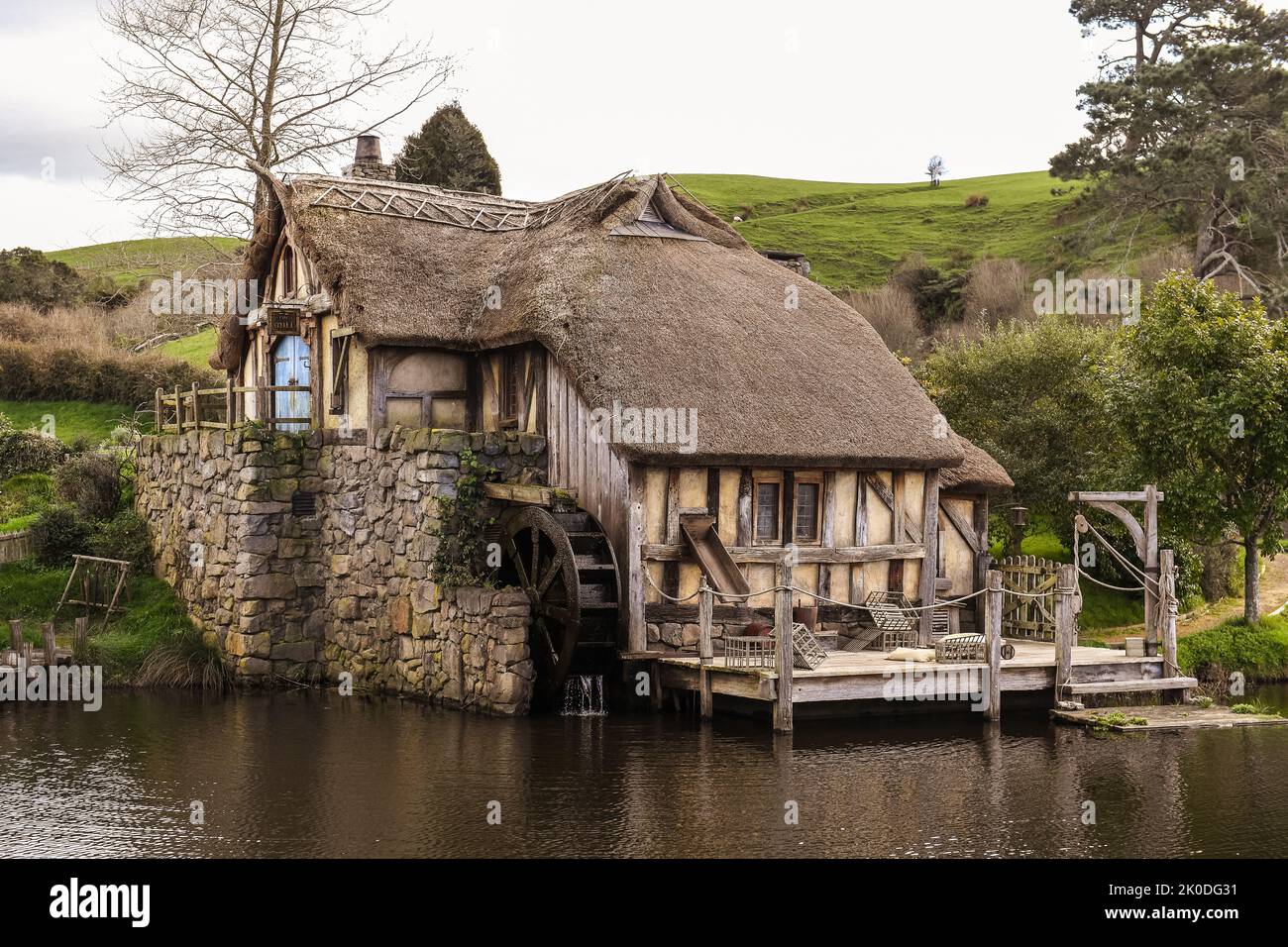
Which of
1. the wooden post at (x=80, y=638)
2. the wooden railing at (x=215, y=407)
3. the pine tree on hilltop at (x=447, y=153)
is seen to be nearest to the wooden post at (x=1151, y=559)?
the wooden railing at (x=215, y=407)

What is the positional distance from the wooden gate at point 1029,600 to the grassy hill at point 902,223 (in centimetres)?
2605

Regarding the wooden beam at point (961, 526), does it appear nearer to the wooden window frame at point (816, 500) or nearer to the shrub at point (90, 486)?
the wooden window frame at point (816, 500)

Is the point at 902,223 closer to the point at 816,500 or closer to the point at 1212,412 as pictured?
the point at 1212,412

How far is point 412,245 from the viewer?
23453 millimetres

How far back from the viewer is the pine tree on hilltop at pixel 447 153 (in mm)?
38812

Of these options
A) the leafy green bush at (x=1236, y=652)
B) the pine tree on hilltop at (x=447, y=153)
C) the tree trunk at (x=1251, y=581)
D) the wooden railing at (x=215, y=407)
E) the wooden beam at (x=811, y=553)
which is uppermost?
the pine tree on hilltop at (x=447, y=153)

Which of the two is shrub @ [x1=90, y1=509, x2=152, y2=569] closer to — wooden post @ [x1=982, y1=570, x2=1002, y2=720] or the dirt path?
wooden post @ [x1=982, y1=570, x2=1002, y2=720]

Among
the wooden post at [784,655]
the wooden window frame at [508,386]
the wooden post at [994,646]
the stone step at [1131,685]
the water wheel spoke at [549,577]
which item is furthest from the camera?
the wooden window frame at [508,386]

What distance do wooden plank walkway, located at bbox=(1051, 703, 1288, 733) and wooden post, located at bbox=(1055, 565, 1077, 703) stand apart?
18.1 inches

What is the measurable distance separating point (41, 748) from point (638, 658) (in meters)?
7.39

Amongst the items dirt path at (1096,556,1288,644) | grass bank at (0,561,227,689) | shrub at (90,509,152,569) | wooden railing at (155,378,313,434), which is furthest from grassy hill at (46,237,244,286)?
dirt path at (1096,556,1288,644)

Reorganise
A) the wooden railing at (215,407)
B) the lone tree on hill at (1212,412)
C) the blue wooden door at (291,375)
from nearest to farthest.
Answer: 1. the lone tree on hill at (1212,412)
2. the wooden railing at (215,407)
3. the blue wooden door at (291,375)

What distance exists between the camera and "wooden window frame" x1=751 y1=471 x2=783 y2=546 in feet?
66.8
